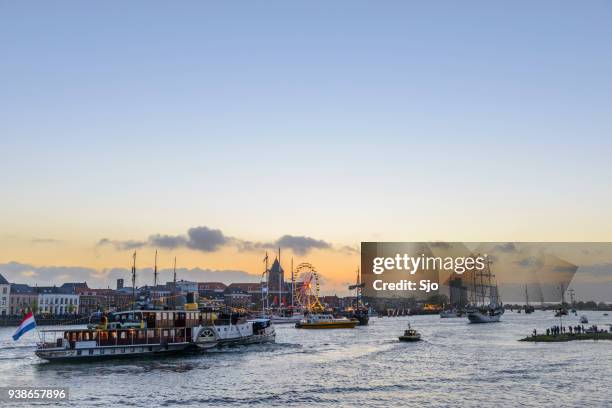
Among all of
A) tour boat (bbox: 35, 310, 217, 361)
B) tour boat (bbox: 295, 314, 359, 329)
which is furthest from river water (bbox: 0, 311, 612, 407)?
tour boat (bbox: 295, 314, 359, 329)

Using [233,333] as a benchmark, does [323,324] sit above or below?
below

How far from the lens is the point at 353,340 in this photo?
128625 millimetres

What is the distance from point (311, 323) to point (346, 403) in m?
129

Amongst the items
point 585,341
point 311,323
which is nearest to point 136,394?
point 585,341

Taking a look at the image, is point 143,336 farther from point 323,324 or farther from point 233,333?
point 323,324

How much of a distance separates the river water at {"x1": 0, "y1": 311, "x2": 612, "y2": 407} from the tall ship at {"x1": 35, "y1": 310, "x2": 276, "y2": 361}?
213cm

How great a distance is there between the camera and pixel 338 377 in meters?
71.1

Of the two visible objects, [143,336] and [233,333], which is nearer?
[143,336]

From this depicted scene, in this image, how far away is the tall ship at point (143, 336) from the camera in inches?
3147

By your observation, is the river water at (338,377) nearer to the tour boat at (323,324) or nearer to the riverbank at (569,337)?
the riverbank at (569,337)

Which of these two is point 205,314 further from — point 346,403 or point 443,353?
point 346,403

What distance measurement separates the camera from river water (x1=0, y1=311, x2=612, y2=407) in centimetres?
5647

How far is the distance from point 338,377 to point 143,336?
30.6 meters

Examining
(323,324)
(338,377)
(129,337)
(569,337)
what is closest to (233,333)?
(129,337)
